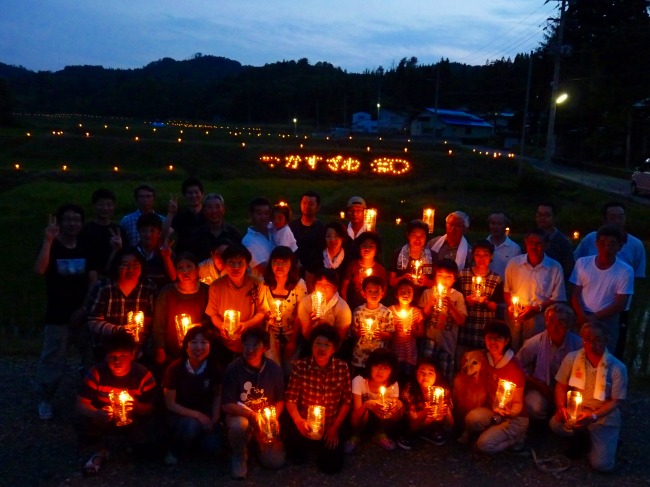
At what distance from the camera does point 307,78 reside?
9856 cm

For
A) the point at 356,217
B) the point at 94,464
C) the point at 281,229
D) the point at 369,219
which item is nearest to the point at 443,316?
the point at 356,217

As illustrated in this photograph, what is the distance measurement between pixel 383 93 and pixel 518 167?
49561 mm

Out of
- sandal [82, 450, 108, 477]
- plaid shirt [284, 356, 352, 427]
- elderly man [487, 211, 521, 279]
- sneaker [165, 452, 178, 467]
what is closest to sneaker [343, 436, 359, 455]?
plaid shirt [284, 356, 352, 427]

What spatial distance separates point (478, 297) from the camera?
566cm

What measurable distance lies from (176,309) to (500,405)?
2827mm

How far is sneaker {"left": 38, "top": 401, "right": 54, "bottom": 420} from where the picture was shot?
538cm

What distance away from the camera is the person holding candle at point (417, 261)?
598 centimetres

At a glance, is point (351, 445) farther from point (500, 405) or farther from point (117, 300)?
point (117, 300)

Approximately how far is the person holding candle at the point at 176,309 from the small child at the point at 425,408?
194 centimetres

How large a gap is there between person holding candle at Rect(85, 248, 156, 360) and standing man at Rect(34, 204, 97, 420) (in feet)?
1.07

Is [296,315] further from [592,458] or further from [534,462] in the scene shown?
[592,458]

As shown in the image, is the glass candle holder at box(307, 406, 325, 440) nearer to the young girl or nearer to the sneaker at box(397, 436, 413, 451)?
the young girl

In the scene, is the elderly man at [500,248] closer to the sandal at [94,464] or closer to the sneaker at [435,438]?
the sneaker at [435,438]

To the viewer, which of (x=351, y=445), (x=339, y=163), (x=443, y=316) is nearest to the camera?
(x=351, y=445)
